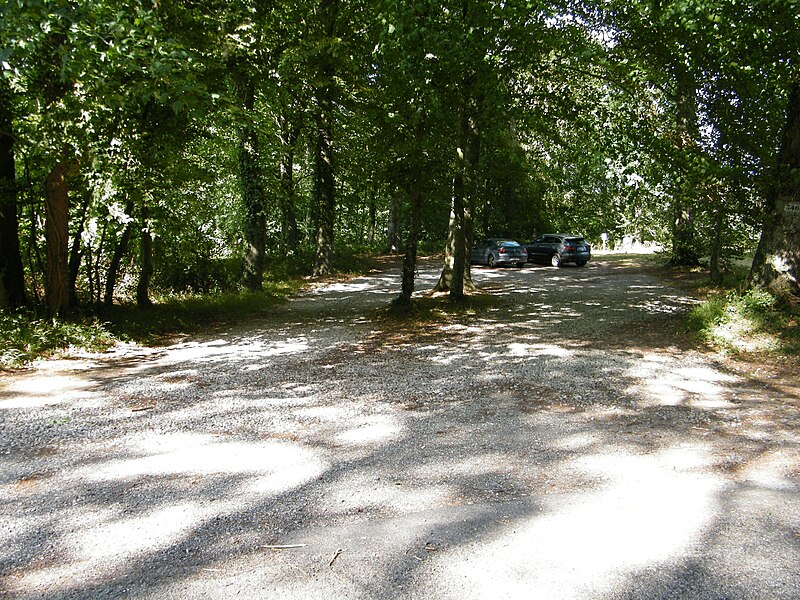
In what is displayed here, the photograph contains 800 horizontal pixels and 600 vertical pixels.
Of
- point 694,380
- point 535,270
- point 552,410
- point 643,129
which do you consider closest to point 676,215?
point 535,270

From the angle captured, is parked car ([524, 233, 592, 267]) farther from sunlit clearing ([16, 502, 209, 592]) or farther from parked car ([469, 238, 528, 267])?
sunlit clearing ([16, 502, 209, 592])

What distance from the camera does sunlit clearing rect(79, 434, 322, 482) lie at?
4.21m

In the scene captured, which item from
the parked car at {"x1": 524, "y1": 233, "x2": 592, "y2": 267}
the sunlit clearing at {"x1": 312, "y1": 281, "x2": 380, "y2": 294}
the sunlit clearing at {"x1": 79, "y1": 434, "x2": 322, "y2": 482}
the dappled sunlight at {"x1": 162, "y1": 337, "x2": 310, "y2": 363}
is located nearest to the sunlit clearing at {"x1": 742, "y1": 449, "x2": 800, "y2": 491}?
the sunlit clearing at {"x1": 79, "y1": 434, "x2": 322, "y2": 482}

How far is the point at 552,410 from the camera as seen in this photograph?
6.07 metres

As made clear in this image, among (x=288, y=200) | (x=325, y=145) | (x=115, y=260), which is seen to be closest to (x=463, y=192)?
(x=288, y=200)

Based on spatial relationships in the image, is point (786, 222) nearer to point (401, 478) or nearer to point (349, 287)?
point (401, 478)

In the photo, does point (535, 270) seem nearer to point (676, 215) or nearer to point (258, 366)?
point (676, 215)

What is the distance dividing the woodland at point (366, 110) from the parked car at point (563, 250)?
13.6 m

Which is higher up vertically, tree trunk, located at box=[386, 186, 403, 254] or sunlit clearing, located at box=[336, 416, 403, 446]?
tree trunk, located at box=[386, 186, 403, 254]

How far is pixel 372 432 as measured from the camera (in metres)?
5.29

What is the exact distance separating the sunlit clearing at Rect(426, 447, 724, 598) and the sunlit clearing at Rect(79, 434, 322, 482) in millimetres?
1615

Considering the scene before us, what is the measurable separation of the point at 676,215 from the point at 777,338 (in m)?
14.1

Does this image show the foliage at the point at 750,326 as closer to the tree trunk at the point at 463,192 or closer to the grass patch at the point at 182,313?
the tree trunk at the point at 463,192

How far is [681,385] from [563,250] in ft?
73.2
